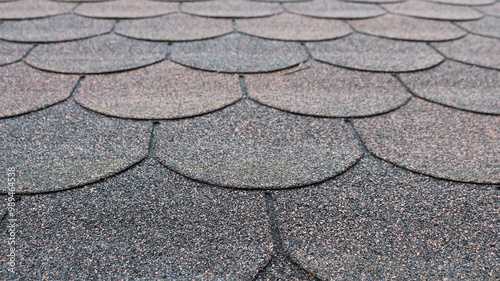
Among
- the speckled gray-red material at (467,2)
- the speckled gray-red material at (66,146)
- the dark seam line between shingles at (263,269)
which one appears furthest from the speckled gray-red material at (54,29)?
the speckled gray-red material at (467,2)

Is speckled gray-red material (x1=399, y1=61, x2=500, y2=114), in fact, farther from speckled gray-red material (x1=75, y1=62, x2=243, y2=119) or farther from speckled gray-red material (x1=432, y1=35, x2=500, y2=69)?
speckled gray-red material (x1=75, y1=62, x2=243, y2=119)

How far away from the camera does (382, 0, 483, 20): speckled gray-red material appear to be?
4.49 ft

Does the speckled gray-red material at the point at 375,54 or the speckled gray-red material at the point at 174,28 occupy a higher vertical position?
the speckled gray-red material at the point at 375,54

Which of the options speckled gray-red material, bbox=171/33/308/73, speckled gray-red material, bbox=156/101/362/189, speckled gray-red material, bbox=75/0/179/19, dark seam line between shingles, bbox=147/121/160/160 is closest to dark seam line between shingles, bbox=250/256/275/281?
speckled gray-red material, bbox=156/101/362/189

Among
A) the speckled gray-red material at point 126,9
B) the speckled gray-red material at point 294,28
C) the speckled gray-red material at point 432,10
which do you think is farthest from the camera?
the speckled gray-red material at point 432,10

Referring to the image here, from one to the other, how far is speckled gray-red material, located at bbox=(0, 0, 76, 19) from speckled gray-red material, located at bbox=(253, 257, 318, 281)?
3.70ft

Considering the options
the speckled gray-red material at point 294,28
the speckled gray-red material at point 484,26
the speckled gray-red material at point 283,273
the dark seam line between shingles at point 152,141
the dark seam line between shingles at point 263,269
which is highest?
the speckled gray-red material at point 484,26

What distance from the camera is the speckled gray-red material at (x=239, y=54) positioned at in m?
0.99

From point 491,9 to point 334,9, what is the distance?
60cm

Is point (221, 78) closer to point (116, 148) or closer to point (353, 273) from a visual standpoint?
point (116, 148)

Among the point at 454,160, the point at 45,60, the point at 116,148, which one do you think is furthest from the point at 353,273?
the point at 45,60

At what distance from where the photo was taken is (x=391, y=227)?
0.55 metres

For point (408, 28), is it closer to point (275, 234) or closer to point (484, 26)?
point (484, 26)

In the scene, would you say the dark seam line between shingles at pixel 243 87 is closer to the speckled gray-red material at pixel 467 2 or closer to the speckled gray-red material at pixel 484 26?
the speckled gray-red material at pixel 484 26
